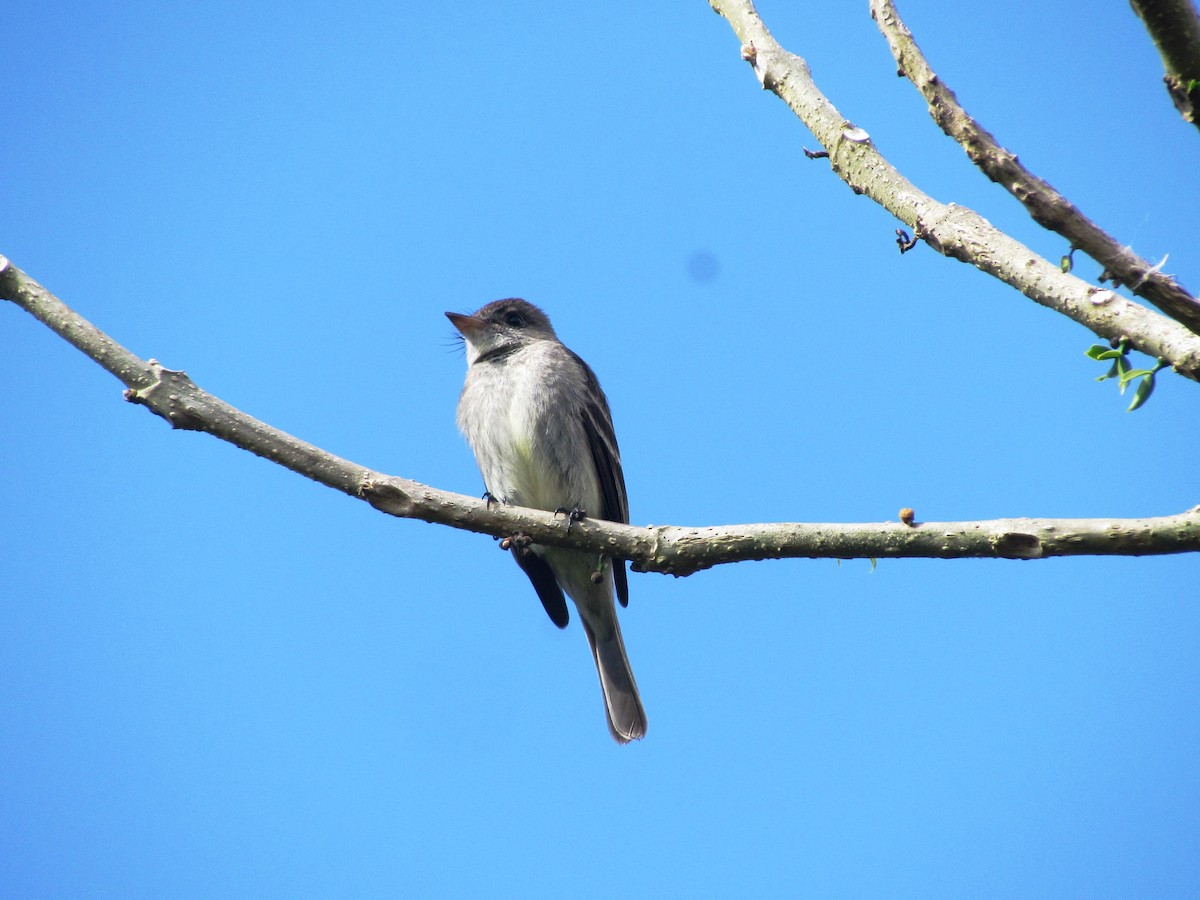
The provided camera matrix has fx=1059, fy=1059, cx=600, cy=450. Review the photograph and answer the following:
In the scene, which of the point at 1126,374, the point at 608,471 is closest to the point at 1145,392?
the point at 1126,374

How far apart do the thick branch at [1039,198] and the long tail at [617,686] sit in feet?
15.9

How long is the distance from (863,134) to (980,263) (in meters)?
0.81

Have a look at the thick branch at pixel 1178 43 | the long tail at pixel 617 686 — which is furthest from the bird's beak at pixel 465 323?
the thick branch at pixel 1178 43

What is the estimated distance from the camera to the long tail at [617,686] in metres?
7.39

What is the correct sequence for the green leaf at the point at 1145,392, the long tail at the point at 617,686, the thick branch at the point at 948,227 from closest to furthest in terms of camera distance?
the thick branch at the point at 948,227, the green leaf at the point at 1145,392, the long tail at the point at 617,686

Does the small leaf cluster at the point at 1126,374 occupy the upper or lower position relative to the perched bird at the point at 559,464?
lower

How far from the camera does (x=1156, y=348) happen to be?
127 inches

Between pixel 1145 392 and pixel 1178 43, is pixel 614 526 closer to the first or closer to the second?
pixel 1145 392

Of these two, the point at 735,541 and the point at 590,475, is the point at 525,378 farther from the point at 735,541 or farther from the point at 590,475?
the point at 735,541

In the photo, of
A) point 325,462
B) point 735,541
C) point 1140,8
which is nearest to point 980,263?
point 1140,8

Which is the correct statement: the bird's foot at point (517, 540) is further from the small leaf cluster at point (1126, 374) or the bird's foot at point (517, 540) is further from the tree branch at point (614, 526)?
the small leaf cluster at point (1126, 374)

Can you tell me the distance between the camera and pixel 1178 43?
2.96 metres

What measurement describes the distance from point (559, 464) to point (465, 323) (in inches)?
66.3

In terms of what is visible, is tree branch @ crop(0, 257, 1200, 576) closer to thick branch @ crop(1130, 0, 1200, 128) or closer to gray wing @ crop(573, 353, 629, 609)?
thick branch @ crop(1130, 0, 1200, 128)
